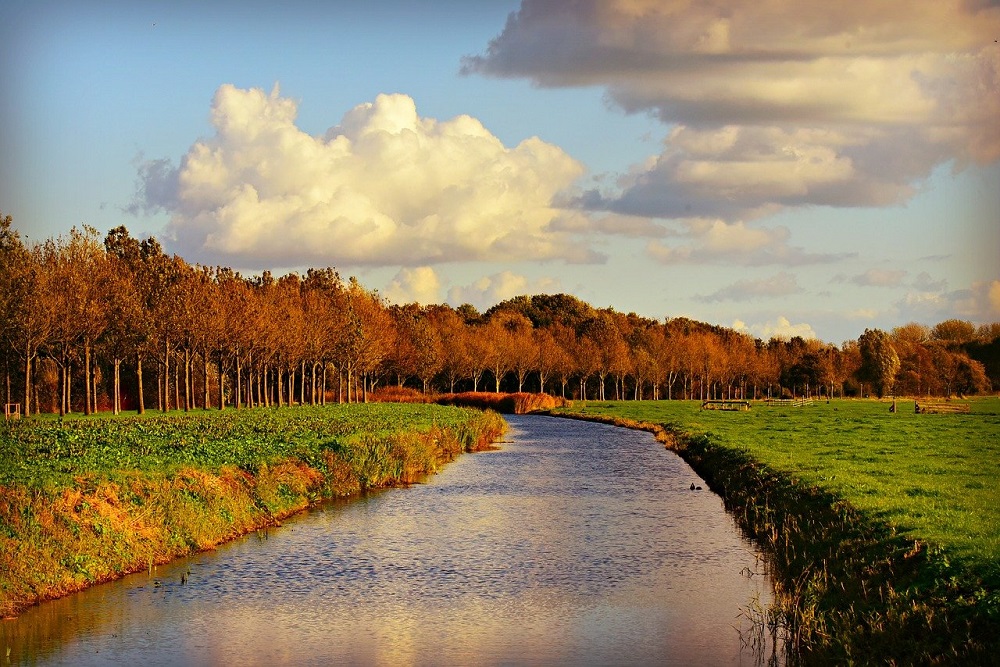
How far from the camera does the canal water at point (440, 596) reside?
61.6 feet

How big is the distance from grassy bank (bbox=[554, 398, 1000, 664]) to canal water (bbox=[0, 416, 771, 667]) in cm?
125

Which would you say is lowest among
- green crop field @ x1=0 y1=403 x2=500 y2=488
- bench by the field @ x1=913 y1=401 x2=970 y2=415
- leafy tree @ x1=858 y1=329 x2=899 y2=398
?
bench by the field @ x1=913 y1=401 x2=970 y2=415

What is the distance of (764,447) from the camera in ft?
167

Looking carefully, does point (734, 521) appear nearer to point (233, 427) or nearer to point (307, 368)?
point (233, 427)

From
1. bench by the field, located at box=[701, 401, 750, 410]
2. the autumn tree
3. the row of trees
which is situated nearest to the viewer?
the autumn tree

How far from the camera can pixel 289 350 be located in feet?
349

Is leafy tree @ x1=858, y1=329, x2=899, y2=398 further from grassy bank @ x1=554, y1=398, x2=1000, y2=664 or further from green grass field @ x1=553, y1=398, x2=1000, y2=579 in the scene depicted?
grassy bank @ x1=554, y1=398, x2=1000, y2=664

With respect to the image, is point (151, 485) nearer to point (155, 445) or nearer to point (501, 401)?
point (155, 445)

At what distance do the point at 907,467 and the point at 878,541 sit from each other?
18608 millimetres

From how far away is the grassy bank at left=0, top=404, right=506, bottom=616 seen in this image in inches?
901

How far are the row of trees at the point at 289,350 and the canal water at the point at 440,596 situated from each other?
4803 cm

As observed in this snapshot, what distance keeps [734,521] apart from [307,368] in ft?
383

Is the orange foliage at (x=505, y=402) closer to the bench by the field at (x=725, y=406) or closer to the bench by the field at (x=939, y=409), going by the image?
the bench by the field at (x=725, y=406)

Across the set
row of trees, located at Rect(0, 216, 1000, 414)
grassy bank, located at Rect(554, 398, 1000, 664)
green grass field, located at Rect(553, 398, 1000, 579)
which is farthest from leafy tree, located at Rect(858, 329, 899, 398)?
grassy bank, located at Rect(554, 398, 1000, 664)
